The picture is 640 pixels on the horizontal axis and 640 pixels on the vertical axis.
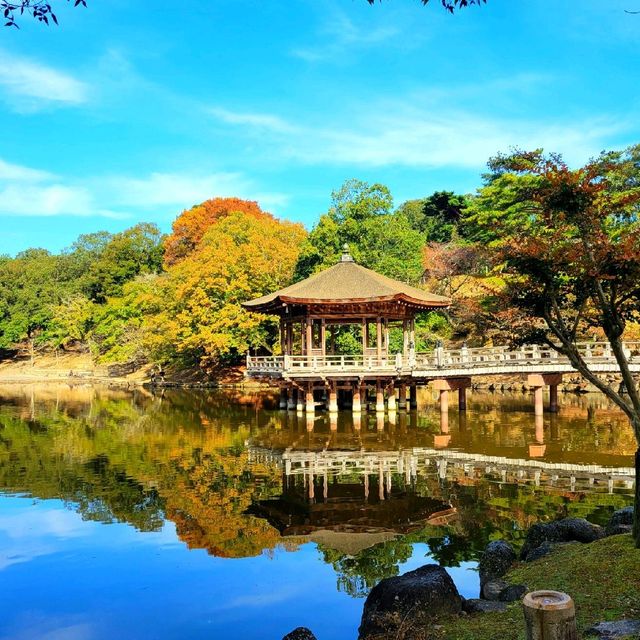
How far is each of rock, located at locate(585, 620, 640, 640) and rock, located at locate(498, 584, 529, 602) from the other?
5.62 ft

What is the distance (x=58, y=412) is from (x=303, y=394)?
1453cm

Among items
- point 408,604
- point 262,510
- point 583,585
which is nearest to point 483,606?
point 408,604

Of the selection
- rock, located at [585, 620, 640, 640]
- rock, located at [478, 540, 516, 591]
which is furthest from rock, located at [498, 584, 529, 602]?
rock, located at [585, 620, 640, 640]

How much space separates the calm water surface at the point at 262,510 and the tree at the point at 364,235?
1363cm

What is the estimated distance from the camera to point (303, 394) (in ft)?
106

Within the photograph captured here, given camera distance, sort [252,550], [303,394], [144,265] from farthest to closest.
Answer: [144,265]
[303,394]
[252,550]

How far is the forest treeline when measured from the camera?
4025cm

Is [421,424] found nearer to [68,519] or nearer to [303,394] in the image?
[303,394]

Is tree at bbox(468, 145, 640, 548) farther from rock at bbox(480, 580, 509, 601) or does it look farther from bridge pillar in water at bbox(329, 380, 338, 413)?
bridge pillar in water at bbox(329, 380, 338, 413)

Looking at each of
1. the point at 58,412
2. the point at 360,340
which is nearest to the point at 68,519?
the point at 58,412

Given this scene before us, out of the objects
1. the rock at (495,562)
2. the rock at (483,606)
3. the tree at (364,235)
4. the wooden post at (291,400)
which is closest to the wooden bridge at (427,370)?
the wooden post at (291,400)

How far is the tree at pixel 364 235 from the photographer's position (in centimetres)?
3969

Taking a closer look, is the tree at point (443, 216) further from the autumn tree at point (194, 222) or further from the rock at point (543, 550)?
the rock at point (543, 550)

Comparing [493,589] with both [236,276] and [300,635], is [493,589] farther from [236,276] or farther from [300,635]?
[236,276]
